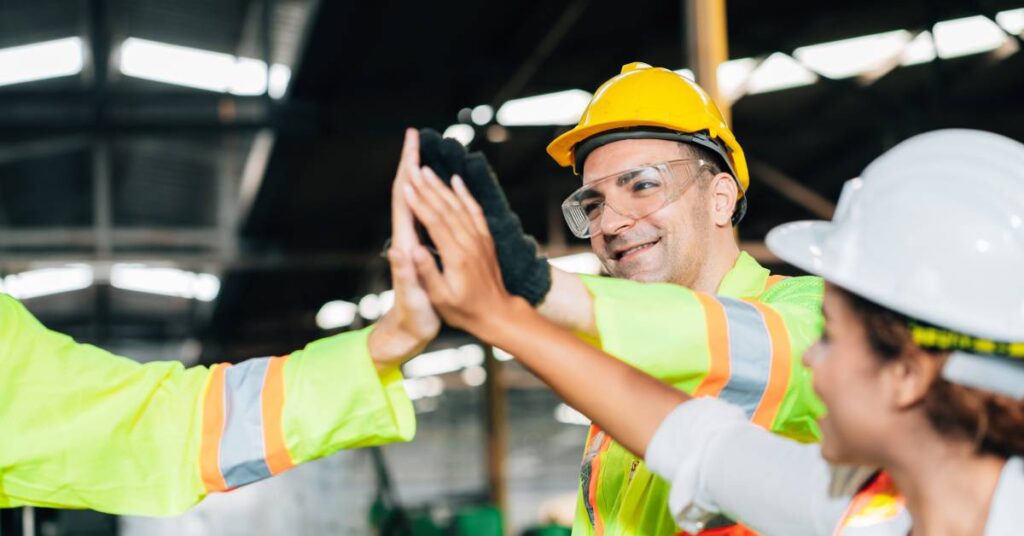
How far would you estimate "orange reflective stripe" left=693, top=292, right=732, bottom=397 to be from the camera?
1.60 metres

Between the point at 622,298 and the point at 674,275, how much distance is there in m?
0.96

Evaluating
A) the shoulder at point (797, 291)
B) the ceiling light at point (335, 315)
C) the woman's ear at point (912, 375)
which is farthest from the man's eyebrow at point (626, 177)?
the ceiling light at point (335, 315)

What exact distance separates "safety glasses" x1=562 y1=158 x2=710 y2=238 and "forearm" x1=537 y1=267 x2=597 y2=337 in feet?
2.98

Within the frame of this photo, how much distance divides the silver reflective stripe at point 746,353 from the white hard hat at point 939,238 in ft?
0.51

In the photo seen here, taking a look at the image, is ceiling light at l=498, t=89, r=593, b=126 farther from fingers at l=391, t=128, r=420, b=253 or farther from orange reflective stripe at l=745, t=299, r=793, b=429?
fingers at l=391, t=128, r=420, b=253

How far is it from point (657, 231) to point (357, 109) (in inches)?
318

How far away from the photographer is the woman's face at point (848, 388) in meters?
1.41

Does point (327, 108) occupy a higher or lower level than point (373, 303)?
higher

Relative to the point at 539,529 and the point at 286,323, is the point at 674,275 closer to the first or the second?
the point at 539,529

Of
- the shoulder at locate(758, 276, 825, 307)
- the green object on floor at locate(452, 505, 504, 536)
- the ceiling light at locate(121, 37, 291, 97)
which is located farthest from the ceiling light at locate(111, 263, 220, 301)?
the shoulder at locate(758, 276, 825, 307)

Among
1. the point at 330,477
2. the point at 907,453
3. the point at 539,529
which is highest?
the point at 907,453

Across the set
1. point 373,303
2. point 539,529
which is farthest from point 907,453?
point 373,303

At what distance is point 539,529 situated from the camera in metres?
12.8

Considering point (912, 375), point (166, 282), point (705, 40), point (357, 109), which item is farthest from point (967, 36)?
point (166, 282)
